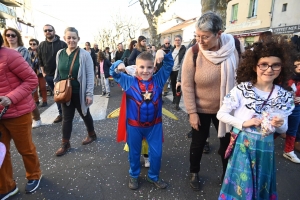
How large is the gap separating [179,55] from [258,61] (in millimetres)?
4040

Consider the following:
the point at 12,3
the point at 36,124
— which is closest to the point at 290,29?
the point at 36,124

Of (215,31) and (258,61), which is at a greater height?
(215,31)

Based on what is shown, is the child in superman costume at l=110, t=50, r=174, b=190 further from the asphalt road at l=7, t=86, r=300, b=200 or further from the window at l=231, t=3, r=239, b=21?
the window at l=231, t=3, r=239, b=21

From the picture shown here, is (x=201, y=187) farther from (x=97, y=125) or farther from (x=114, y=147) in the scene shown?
(x=97, y=125)

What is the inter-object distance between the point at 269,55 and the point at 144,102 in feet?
4.10

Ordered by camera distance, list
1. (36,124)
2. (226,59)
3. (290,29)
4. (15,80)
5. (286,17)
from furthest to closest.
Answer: (286,17) < (290,29) < (36,124) < (15,80) < (226,59)

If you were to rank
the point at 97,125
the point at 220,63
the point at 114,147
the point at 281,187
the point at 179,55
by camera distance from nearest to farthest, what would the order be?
the point at 220,63, the point at 281,187, the point at 114,147, the point at 97,125, the point at 179,55

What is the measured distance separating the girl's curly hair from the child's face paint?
0.89 meters

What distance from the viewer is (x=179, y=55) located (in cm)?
555

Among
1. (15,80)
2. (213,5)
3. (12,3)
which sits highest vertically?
(12,3)

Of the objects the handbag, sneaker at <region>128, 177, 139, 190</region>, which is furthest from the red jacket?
sneaker at <region>128, 177, 139, 190</region>

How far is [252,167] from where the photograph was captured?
5.37ft

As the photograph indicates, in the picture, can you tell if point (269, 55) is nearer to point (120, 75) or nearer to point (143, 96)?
point (143, 96)

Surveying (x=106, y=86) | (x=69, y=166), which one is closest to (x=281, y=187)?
(x=69, y=166)
